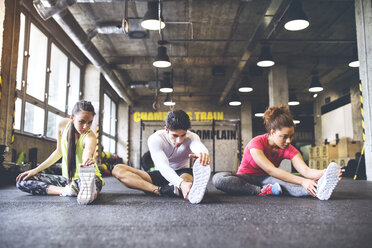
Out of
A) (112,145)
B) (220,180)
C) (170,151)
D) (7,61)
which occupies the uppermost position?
(7,61)

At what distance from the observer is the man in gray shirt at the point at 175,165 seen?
205 cm

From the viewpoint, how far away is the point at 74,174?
8.39 ft

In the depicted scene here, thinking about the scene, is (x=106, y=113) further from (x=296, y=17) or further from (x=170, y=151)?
(x=170, y=151)

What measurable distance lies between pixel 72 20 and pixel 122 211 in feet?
15.3

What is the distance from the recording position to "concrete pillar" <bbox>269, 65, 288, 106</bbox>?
878 cm

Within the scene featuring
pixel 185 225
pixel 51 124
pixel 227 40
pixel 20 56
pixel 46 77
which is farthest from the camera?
pixel 227 40

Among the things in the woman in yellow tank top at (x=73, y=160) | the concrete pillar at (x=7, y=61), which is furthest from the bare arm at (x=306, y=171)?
the concrete pillar at (x=7, y=61)

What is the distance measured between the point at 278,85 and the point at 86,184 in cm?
773

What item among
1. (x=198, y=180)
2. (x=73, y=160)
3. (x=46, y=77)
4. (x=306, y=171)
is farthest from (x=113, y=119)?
(x=198, y=180)

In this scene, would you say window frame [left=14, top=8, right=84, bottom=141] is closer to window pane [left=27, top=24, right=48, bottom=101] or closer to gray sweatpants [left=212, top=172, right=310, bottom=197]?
window pane [left=27, top=24, right=48, bottom=101]

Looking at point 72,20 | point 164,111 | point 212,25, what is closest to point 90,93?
point 72,20

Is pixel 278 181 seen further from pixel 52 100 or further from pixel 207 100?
pixel 207 100

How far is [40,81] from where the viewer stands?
241 inches

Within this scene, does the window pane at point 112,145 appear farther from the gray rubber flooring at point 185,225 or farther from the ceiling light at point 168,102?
the gray rubber flooring at point 185,225
